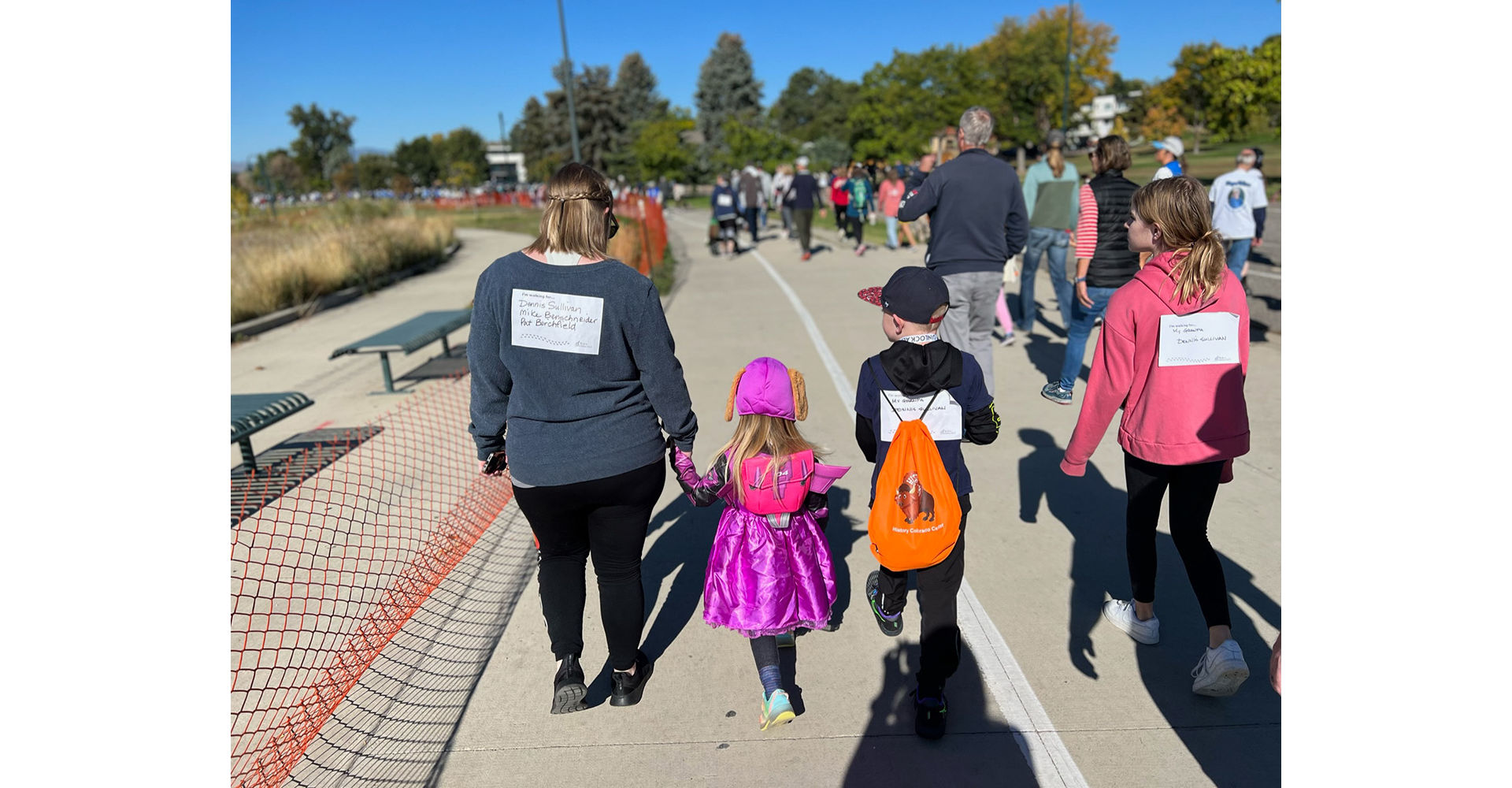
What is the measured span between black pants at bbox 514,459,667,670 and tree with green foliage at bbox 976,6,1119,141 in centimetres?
5669

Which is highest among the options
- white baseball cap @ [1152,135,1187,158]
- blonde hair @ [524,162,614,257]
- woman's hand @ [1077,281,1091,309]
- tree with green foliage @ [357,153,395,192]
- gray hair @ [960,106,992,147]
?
tree with green foliage @ [357,153,395,192]

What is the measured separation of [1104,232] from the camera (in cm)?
602

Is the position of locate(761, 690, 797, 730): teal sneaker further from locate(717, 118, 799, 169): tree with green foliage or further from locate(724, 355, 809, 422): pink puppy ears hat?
locate(717, 118, 799, 169): tree with green foliage

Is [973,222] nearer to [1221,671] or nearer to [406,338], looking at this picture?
[1221,671]

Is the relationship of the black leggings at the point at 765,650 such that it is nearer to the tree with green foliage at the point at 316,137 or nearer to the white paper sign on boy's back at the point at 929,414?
the white paper sign on boy's back at the point at 929,414

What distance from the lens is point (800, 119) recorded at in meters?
126

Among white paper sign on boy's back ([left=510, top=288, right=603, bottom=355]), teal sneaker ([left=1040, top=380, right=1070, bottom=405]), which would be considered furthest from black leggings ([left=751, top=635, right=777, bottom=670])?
teal sneaker ([left=1040, top=380, right=1070, bottom=405])

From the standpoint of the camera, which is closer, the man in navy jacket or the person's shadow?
the person's shadow

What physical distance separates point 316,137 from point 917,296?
7862cm

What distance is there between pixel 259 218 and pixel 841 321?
30516mm

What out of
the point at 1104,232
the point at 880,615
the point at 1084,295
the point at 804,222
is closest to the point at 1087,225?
the point at 1104,232

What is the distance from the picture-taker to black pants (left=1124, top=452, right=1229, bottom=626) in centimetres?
299

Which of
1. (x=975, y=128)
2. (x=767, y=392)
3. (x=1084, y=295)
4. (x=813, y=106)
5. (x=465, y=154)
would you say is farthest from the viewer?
(x=813, y=106)

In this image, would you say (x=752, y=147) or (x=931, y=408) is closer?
(x=931, y=408)
